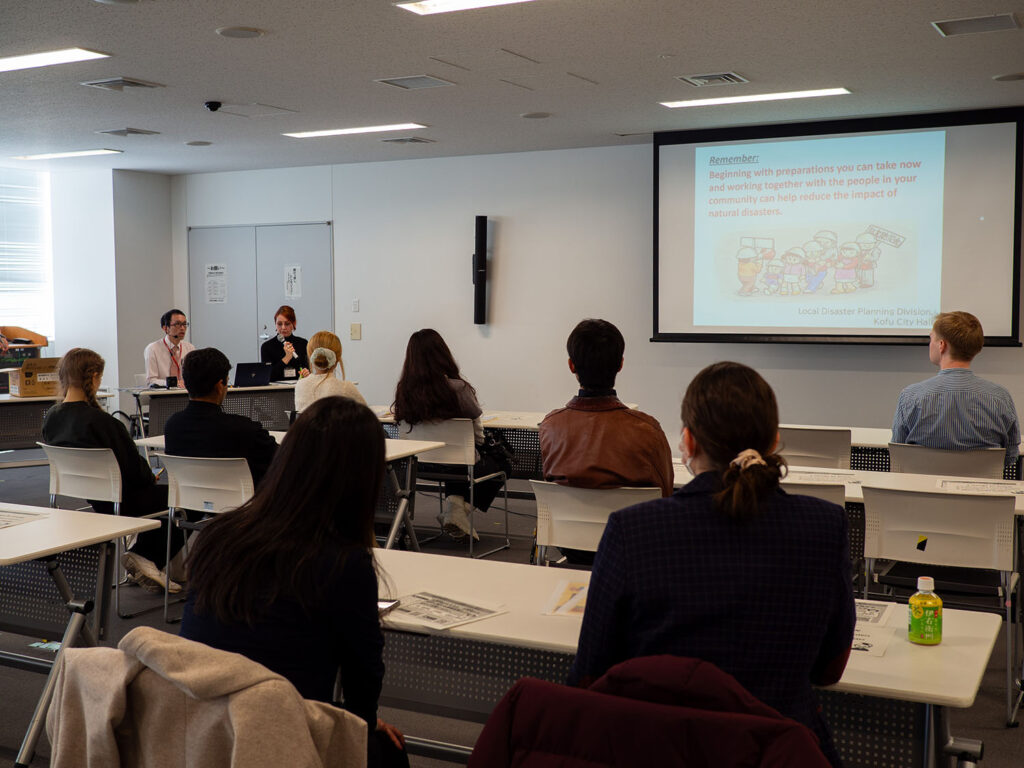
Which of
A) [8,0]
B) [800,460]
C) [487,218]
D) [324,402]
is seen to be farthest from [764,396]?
[487,218]

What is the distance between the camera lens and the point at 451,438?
539 centimetres

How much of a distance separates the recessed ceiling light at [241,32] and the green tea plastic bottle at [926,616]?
4.01 m

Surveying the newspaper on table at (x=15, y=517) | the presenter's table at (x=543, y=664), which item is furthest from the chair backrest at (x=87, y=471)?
the presenter's table at (x=543, y=664)

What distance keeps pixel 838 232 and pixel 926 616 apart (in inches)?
222

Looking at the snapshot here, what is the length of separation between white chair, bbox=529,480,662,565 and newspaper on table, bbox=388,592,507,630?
93 cm

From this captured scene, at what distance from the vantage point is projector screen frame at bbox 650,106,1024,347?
21.6 feet

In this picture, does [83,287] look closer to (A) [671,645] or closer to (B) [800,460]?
(B) [800,460]

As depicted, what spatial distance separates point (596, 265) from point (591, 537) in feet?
17.7

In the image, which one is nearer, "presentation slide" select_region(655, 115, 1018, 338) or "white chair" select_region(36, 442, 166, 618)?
"white chair" select_region(36, 442, 166, 618)

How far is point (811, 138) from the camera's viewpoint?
23.4 feet

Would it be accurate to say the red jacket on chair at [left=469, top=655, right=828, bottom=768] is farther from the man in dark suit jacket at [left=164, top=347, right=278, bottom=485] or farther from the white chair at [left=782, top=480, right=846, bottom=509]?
the man in dark suit jacket at [left=164, top=347, right=278, bottom=485]

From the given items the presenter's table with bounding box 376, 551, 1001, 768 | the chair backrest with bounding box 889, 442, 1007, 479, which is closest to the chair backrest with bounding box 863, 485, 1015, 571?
the chair backrest with bounding box 889, 442, 1007, 479

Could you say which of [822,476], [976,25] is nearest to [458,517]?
[822,476]

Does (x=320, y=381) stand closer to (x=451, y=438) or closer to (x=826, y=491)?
(x=451, y=438)
